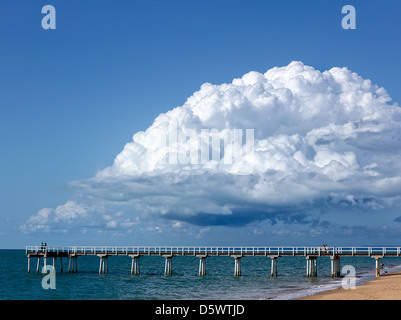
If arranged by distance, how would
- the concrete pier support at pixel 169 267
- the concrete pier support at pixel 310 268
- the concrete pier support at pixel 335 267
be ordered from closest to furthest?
the concrete pier support at pixel 335 267 < the concrete pier support at pixel 310 268 < the concrete pier support at pixel 169 267

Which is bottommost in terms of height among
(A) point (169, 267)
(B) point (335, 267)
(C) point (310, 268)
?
(A) point (169, 267)

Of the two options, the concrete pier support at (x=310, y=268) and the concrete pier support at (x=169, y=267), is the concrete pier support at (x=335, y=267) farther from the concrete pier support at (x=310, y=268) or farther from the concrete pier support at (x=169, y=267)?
the concrete pier support at (x=169, y=267)

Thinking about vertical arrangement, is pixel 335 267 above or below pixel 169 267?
above

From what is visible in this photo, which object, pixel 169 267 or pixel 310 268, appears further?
pixel 169 267

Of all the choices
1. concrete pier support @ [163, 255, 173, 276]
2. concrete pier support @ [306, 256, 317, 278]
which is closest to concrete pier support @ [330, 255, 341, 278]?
concrete pier support @ [306, 256, 317, 278]

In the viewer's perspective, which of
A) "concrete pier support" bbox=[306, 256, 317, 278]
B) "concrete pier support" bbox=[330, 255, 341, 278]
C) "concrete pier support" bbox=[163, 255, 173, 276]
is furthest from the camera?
"concrete pier support" bbox=[163, 255, 173, 276]

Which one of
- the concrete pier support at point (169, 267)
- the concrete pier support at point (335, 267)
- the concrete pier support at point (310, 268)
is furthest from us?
the concrete pier support at point (169, 267)

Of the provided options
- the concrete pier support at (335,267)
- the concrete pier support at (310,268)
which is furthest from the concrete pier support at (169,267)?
the concrete pier support at (335,267)

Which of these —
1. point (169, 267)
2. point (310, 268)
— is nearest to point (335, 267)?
point (310, 268)

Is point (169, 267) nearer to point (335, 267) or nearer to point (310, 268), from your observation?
point (310, 268)

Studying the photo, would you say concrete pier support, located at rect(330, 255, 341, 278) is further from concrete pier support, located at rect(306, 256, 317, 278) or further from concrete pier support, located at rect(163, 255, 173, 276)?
concrete pier support, located at rect(163, 255, 173, 276)

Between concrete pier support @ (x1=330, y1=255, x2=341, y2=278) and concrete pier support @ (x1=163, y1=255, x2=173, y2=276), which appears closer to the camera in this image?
concrete pier support @ (x1=330, y1=255, x2=341, y2=278)
